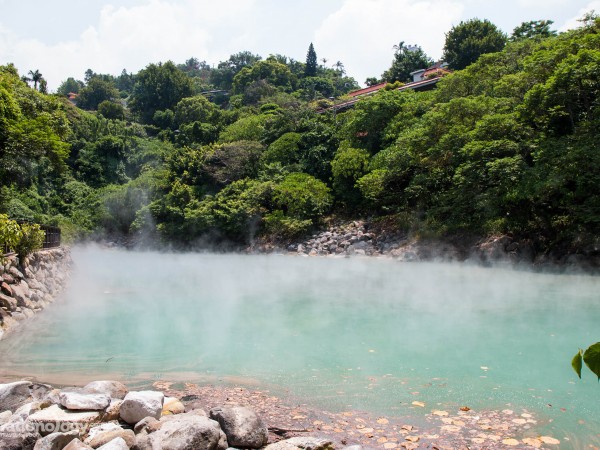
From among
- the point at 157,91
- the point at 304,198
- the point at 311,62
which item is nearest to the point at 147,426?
the point at 304,198

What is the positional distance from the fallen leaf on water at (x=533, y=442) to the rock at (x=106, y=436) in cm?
338

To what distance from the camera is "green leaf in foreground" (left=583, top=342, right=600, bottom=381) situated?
1079 millimetres

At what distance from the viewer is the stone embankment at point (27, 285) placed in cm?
928

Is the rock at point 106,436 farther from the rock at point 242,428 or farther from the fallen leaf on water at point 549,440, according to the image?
the fallen leaf on water at point 549,440

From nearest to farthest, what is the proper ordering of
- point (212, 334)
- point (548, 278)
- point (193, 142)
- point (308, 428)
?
point (308, 428) → point (212, 334) → point (548, 278) → point (193, 142)

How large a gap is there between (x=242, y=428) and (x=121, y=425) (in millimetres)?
1155

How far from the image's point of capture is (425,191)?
878 inches

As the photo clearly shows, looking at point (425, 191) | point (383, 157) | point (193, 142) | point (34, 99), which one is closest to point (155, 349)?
point (34, 99)

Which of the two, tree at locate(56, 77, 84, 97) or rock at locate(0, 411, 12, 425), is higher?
tree at locate(56, 77, 84, 97)

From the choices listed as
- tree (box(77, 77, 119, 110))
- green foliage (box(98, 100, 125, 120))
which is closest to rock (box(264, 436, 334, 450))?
green foliage (box(98, 100, 125, 120))

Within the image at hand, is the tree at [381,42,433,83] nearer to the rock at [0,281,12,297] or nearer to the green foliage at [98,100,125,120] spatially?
the green foliage at [98,100,125,120]

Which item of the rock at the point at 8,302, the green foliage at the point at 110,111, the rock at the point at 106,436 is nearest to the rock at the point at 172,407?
the rock at the point at 106,436

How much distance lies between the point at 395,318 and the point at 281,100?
36.1 metres

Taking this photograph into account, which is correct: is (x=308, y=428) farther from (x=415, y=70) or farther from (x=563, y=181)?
(x=415, y=70)
